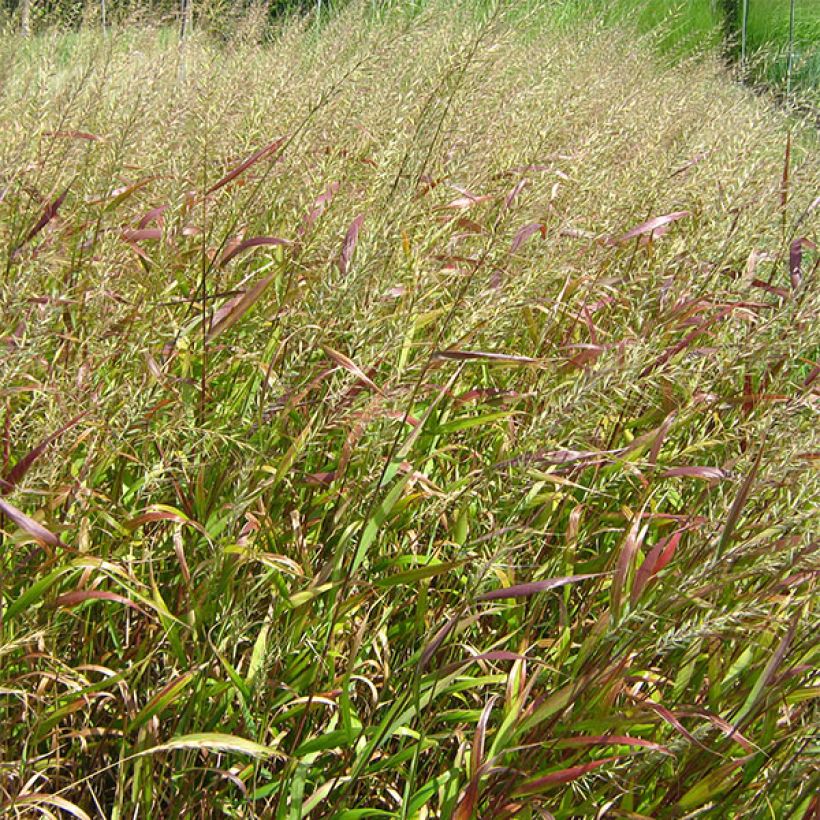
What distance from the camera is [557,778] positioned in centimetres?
112

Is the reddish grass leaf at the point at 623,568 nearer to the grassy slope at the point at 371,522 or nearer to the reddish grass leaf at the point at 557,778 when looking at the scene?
the grassy slope at the point at 371,522

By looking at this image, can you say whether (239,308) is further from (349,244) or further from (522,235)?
(522,235)

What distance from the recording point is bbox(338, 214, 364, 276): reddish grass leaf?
1538 millimetres

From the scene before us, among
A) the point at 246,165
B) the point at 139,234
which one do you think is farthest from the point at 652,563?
the point at 139,234

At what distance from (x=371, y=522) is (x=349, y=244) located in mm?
574

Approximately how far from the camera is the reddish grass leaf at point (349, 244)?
154 centimetres

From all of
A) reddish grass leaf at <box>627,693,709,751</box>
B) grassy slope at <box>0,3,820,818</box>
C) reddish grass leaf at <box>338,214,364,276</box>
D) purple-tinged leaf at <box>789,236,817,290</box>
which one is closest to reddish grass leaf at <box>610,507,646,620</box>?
grassy slope at <box>0,3,820,818</box>

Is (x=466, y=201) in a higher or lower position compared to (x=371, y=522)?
higher

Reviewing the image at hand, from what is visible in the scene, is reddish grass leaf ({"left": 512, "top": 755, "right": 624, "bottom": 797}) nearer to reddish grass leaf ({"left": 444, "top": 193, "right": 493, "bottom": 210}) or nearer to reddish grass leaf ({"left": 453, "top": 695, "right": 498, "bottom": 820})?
reddish grass leaf ({"left": 453, "top": 695, "right": 498, "bottom": 820})

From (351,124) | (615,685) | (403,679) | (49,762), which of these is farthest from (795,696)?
(351,124)

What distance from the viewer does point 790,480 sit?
4.13ft

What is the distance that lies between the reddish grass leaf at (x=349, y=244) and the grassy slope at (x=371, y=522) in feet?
0.03

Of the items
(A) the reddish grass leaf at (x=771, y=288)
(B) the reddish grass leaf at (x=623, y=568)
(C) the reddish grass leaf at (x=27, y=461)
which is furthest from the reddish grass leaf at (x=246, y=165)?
(A) the reddish grass leaf at (x=771, y=288)

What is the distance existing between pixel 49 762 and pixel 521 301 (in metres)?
0.96
